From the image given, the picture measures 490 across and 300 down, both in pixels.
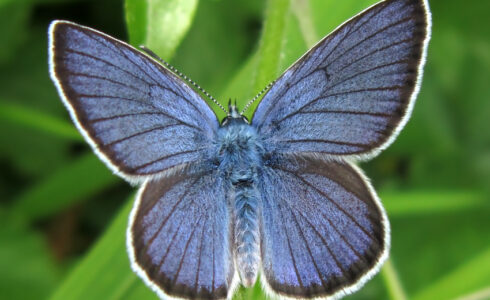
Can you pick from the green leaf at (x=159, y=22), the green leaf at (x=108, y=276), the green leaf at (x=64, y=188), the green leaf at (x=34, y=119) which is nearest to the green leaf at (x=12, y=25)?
the green leaf at (x=34, y=119)

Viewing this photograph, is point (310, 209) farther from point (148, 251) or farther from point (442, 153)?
point (442, 153)

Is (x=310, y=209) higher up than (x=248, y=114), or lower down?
lower down

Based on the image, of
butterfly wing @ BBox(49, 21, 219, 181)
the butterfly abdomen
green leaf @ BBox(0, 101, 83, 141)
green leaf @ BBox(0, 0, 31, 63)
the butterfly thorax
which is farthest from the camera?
green leaf @ BBox(0, 0, 31, 63)

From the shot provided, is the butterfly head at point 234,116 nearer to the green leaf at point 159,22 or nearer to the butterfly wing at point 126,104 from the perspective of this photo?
the butterfly wing at point 126,104

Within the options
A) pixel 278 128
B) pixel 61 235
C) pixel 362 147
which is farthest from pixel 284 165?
pixel 61 235

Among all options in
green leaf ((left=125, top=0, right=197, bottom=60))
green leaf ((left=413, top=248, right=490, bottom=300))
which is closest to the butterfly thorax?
green leaf ((left=125, top=0, right=197, bottom=60))

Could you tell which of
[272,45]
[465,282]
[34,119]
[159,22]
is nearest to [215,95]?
[34,119]

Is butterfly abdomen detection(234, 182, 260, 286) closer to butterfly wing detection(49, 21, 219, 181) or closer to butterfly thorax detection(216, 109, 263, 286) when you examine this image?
butterfly thorax detection(216, 109, 263, 286)
